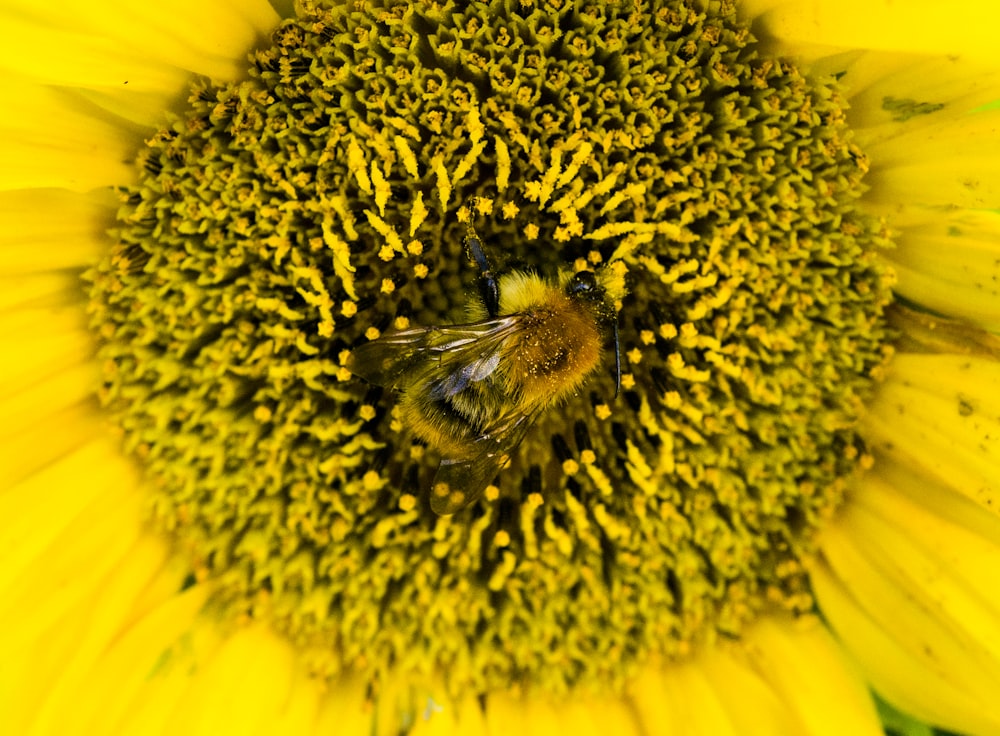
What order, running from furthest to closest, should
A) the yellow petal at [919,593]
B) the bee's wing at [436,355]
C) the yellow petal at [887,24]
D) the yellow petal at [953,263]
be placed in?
1. the yellow petal at [919,593]
2. the yellow petal at [953,263]
3. the bee's wing at [436,355]
4. the yellow petal at [887,24]

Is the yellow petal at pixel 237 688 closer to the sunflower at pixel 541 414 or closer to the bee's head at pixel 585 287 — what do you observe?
the sunflower at pixel 541 414

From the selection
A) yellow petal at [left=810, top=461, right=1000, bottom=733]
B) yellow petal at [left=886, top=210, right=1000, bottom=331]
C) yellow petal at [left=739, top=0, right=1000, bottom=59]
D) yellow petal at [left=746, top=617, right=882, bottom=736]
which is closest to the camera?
yellow petal at [left=739, top=0, right=1000, bottom=59]

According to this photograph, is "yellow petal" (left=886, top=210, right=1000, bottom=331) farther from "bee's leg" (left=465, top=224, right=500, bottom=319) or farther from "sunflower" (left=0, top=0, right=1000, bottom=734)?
"bee's leg" (left=465, top=224, right=500, bottom=319)

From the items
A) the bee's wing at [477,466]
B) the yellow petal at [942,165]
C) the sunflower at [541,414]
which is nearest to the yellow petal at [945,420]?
the sunflower at [541,414]

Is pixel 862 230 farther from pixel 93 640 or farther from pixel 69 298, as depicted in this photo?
pixel 93 640

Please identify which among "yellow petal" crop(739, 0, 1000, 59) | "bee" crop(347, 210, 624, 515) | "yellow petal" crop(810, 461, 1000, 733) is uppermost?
"yellow petal" crop(739, 0, 1000, 59)

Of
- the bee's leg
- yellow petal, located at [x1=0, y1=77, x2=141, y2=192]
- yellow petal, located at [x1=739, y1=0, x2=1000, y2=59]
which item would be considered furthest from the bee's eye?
yellow petal, located at [x1=0, y1=77, x2=141, y2=192]
